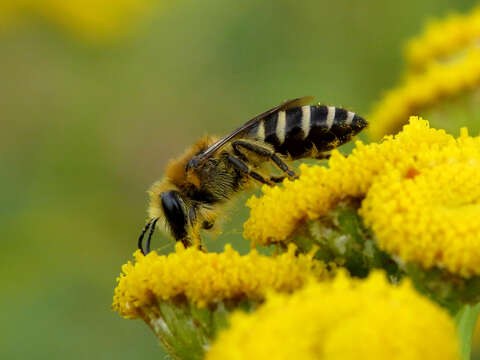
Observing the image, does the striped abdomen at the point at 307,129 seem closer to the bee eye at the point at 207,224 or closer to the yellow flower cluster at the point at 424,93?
the bee eye at the point at 207,224

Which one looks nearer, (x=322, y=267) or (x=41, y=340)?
(x=322, y=267)

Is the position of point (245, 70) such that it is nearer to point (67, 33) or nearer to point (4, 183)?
point (67, 33)

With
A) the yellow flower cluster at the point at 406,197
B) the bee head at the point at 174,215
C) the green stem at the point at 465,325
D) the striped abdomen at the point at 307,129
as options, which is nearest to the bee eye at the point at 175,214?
the bee head at the point at 174,215

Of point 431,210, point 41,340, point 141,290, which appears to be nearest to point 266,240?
point 141,290

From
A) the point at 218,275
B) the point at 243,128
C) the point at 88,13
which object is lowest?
the point at 218,275

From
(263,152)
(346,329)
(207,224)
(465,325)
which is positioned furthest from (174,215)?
(346,329)

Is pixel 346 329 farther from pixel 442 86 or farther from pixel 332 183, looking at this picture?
pixel 442 86

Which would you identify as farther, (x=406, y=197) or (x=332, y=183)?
(x=332, y=183)
